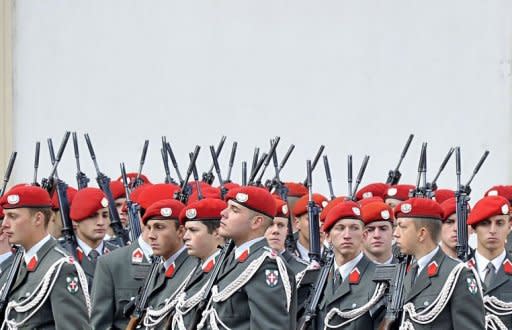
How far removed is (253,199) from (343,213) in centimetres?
178

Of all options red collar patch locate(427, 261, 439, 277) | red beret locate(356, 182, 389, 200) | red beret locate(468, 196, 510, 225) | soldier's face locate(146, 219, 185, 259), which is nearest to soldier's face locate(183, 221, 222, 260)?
soldier's face locate(146, 219, 185, 259)

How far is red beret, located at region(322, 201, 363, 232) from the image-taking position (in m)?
12.5

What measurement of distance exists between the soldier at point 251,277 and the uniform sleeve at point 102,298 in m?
1.65

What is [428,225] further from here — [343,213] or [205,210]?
[205,210]

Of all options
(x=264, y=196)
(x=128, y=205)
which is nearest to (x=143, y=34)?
→ (x=128, y=205)

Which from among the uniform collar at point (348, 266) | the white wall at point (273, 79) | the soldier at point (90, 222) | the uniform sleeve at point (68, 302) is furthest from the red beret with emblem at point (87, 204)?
the white wall at point (273, 79)

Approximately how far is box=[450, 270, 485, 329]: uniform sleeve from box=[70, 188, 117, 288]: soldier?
3449 mm

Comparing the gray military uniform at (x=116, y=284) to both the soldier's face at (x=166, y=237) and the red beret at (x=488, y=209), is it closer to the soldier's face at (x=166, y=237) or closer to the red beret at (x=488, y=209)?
the soldier's face at (x=166, y=237)

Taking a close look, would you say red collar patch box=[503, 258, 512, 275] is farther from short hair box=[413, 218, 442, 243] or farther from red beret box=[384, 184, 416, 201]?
red beret box=[384, 184, 416, 201]

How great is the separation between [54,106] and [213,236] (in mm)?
8349

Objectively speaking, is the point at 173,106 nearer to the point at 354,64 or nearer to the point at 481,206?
the point at 354,64

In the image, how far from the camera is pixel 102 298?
12523mm

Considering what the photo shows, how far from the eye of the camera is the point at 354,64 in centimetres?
1908

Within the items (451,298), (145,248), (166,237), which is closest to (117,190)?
(145,248)
